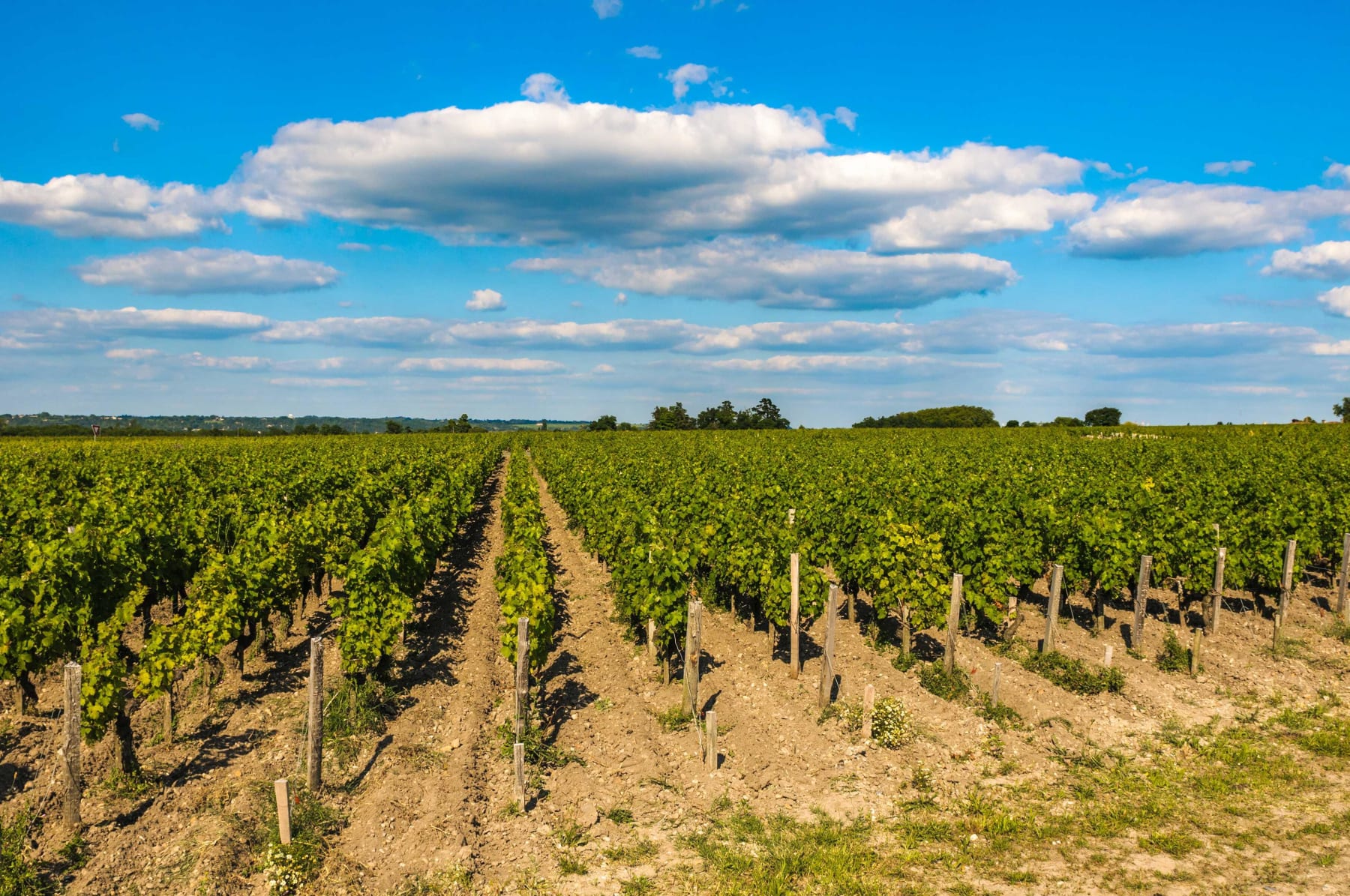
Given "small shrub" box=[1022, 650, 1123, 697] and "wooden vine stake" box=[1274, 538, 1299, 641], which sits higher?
"wooden vine stake" box=[1274, 538, 1299, 641]

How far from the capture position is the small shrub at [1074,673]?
10.7 meters

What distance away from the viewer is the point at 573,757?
29.2 ft

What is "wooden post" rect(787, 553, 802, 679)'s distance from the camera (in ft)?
36.6

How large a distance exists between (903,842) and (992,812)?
1197 millimetres

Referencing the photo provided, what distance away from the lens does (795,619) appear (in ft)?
37.1

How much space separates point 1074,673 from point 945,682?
2.08m

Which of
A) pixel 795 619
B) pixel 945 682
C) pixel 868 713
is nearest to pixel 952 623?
pixel 945 682

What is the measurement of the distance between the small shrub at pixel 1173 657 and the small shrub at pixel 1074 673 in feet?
3.27

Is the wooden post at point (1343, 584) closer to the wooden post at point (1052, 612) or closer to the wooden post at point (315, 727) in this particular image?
the wooden post at point (1052, 612)

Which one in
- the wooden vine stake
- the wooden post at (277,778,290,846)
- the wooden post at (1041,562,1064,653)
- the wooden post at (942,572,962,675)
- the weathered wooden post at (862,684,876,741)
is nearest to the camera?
the wooden post at (277,778,290,846)

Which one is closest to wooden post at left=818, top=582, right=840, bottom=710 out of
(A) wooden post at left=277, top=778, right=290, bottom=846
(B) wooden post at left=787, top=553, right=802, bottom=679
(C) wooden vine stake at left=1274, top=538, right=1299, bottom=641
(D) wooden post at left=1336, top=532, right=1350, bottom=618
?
(B) wooden post at left=787, top=553, right=802, bottom=679

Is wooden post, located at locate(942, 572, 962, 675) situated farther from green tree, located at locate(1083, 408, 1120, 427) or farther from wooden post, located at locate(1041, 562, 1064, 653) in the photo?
green tree, located at locate(1083, 408, 1120, 427)

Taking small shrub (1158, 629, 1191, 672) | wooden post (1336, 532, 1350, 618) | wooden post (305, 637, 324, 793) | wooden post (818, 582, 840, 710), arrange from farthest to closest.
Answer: wooden post (1336, 532, 1350, 618), small shrub (1158, 629, 1191, 672), wooden post (818, 582, 840, 710), wooden post (305, 637, 324, 793)

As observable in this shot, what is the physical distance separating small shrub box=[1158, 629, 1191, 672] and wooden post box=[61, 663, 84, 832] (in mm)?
14174
